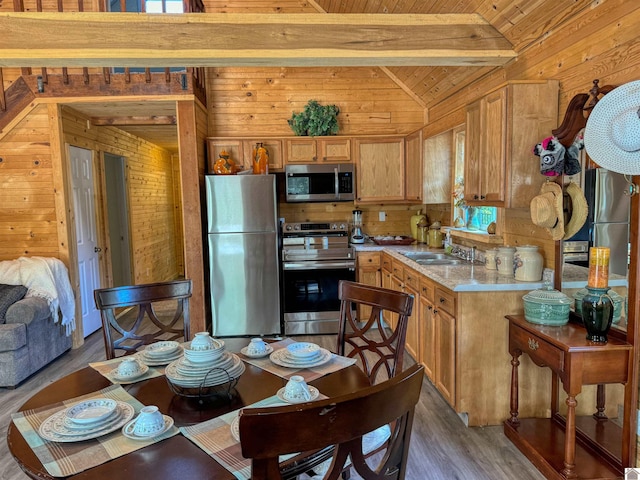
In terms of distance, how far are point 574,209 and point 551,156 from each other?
31 cm

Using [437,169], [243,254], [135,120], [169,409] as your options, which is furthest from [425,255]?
[135,120]

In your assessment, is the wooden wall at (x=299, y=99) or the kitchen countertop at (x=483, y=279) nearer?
the kitchen countertop at (x=483, y=279)

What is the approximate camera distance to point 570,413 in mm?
1931

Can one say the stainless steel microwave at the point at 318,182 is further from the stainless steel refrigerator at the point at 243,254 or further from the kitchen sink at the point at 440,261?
the kitchen sink at the point at 440,261

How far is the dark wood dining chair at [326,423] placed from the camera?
2.49 ft

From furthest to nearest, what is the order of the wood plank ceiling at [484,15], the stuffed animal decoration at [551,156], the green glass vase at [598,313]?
the wood plank ceiling at [484,15] < the stuffed animal decoration at [551,156] < the green glass vase at [598,313]

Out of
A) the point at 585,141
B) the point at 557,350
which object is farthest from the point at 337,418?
the point at 585,141

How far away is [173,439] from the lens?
1.14 metres

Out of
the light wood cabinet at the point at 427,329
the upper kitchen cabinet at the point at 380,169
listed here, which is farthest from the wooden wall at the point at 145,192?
the light wood cabinet at the point at 427,329

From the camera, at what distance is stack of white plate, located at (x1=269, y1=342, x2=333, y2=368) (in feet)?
5.37

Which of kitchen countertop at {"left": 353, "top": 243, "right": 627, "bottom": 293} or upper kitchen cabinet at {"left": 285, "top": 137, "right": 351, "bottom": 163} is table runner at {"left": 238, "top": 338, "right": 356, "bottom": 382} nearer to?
kitchen countertop at {"left": 353, "top": 243, "right": 627, "bottom": 293}

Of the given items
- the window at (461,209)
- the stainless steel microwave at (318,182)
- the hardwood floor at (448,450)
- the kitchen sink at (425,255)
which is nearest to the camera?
the hardwood floor at (448,450)

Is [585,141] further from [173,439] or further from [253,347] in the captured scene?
[173,439]

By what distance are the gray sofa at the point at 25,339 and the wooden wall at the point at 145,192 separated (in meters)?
1.73
